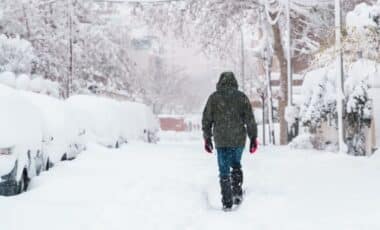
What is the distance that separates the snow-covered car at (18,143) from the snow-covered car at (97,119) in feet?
17.4

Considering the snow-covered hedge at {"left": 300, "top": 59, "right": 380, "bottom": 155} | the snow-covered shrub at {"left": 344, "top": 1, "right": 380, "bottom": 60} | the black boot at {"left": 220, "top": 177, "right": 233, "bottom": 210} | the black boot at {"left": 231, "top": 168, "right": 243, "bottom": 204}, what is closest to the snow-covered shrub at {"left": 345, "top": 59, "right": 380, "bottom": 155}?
the snow-covered hedge at {"left": 300, "top": 59, "right": 380, "bottom": 155}

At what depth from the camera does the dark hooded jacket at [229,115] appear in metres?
8.24

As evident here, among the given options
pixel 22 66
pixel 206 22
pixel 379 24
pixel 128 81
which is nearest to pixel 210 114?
pixel 379 24

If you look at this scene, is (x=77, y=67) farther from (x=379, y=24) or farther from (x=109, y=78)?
(x=379, y=24)

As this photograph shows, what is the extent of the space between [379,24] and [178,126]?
73.5 meters

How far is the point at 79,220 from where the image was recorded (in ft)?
23.3

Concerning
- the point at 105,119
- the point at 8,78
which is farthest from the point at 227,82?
the point at 8,78

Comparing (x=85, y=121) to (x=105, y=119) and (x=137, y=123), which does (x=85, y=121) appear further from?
(x=137, y=123)

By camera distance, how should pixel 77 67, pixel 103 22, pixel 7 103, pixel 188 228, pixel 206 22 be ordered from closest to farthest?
pixel 188 228 → pixel 7 103 → pixel 206 22 → pixel 77 67 → pixel 103 22

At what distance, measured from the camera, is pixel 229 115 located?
8289mm

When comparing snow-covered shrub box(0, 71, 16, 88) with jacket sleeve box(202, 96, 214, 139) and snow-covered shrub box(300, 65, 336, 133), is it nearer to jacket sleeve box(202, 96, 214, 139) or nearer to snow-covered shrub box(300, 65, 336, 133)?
snow-covered shrub box(300, 65, 336, 133)

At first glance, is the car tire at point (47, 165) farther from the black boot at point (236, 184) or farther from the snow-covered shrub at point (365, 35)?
the snow-covered shrub at point (365, 35)

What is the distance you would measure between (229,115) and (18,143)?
3.12 m

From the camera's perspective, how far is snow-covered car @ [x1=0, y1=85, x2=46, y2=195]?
8906 mm
